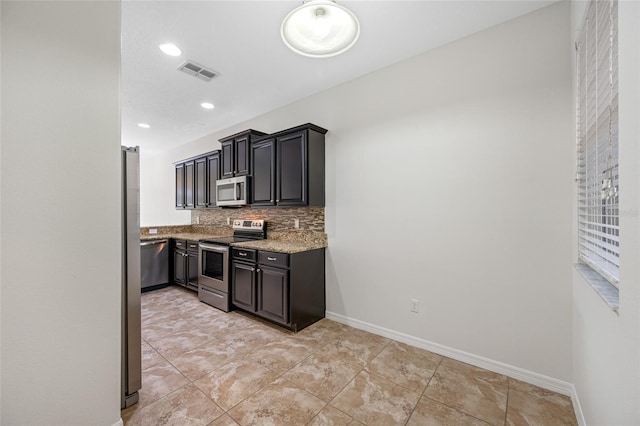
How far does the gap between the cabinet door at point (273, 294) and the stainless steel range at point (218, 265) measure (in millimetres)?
648

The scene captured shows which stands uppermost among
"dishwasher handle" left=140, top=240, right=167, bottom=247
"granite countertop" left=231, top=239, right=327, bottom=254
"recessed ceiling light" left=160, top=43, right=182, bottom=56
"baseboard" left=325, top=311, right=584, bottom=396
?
"recessed ceiling light" left=160, top=43, right=182, bottom=56

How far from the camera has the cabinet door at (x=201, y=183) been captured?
15.2 ft

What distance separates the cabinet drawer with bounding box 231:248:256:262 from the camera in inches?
123

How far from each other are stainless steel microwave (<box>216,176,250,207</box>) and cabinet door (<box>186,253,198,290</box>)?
97 centimetres

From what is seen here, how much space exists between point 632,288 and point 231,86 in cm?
363

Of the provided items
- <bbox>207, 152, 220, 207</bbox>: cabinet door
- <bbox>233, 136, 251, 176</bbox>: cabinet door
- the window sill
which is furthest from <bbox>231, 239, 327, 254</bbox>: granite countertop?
the window sill

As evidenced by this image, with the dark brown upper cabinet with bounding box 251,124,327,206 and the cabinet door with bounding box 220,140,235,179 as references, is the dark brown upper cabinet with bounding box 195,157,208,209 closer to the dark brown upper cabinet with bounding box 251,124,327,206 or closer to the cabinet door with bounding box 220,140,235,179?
the cabinet door with bounding box 220,140,235,179

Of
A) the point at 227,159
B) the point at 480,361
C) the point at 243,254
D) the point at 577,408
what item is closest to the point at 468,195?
the point at 480,361

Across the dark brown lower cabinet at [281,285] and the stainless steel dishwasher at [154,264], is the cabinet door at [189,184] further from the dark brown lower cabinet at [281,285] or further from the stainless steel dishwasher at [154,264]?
the dark brown lower cabinet at [281,285]

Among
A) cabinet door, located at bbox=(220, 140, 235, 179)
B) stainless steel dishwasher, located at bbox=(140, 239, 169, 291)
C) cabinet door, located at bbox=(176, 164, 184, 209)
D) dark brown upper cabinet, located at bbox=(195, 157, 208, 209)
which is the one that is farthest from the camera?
cabinet door, located at bbox=(176, 164, 184, 209)

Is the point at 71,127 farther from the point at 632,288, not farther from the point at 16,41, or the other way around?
the point at 632,288

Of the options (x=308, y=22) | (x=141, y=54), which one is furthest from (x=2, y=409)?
(x=141, y=54)

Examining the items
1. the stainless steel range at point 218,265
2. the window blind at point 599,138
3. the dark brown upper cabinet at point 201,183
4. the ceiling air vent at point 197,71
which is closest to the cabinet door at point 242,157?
the stainless steel range at point 218,265

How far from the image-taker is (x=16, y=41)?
119 cm
